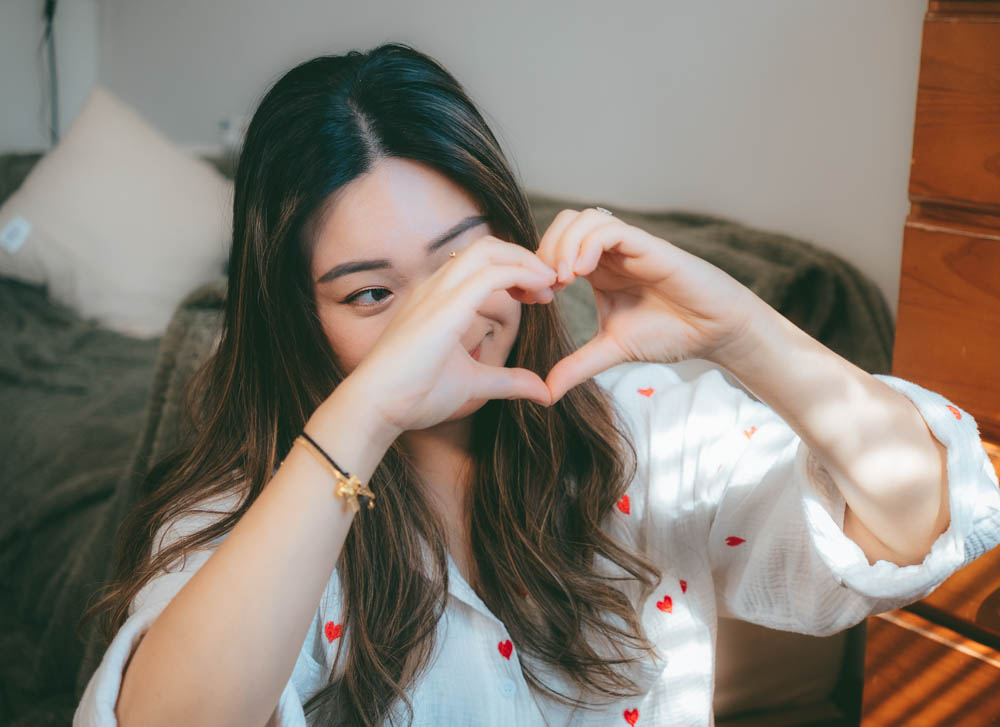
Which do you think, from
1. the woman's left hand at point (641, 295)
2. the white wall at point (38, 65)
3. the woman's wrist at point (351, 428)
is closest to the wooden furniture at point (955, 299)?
the woman's left hand at point (641, 295)

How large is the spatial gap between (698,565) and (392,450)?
0.37m

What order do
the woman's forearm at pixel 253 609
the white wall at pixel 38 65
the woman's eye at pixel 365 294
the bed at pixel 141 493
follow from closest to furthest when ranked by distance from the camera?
1. the woman's forearm at pixel 253 609
2. the woman's eye at pixel 365 294
3. the bed at pixel 141 493
4. the white wall at pixel 38 65

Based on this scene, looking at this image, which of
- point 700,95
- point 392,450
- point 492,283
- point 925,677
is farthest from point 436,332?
point 700,95

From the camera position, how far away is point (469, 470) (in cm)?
103

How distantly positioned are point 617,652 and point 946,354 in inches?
17.8

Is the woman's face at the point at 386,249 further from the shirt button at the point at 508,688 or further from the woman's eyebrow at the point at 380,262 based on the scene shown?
the shirt button at the point at 508,688

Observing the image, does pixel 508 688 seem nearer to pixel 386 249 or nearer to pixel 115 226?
pixel 386 249

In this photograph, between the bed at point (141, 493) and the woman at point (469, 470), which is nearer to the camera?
the woman at point (469, 470)

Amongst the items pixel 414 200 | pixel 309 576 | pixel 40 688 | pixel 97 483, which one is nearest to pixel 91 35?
pixel 97 483

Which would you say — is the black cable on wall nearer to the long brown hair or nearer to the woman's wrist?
the long brown hair

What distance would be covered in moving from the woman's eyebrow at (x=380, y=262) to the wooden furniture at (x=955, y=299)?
41 cm

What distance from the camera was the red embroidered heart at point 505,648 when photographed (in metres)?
0.92

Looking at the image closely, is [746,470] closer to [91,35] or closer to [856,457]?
[856,457]

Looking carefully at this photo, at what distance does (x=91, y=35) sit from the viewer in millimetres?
3449
